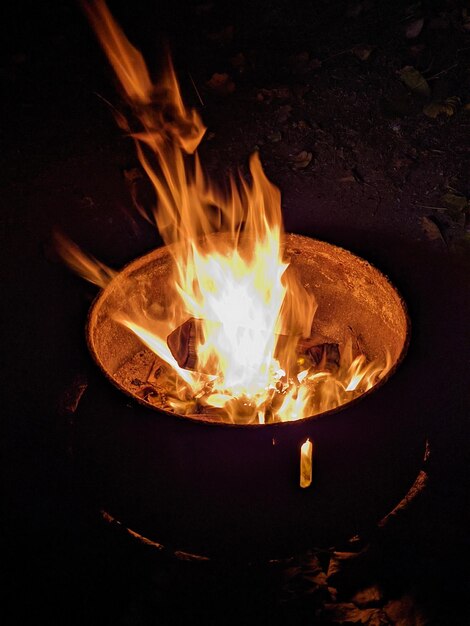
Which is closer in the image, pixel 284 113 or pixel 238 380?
pixel 238 380

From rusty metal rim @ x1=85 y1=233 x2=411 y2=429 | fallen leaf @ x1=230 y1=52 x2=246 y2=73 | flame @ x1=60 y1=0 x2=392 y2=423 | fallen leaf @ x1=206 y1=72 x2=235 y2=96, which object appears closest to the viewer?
rusty metal rim @ x1=85 y1=233 x2=411 y2=429

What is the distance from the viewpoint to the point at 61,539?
2787 mm

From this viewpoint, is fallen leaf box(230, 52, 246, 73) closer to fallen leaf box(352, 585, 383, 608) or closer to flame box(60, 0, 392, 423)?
flame box(60, 0, 392, 423)

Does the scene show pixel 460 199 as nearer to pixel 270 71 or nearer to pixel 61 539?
pixel 270 71

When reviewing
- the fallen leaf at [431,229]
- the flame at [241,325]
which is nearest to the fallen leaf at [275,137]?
the flame at [241,325]

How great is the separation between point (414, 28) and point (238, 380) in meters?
3.64

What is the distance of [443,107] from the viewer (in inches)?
177

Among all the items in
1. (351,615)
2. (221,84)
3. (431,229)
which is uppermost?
(221,84)

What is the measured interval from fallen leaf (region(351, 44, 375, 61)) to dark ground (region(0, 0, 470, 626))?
17mm

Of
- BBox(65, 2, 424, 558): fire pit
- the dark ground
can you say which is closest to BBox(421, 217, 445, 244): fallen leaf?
the dark ground

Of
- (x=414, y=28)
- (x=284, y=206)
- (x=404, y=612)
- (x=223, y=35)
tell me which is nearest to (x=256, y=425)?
(x=404, y=612)

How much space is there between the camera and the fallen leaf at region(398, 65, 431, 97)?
461 centimetres

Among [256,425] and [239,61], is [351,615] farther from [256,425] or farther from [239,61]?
[239,61]

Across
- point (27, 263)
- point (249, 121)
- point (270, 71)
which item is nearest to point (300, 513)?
point (27, 263)
